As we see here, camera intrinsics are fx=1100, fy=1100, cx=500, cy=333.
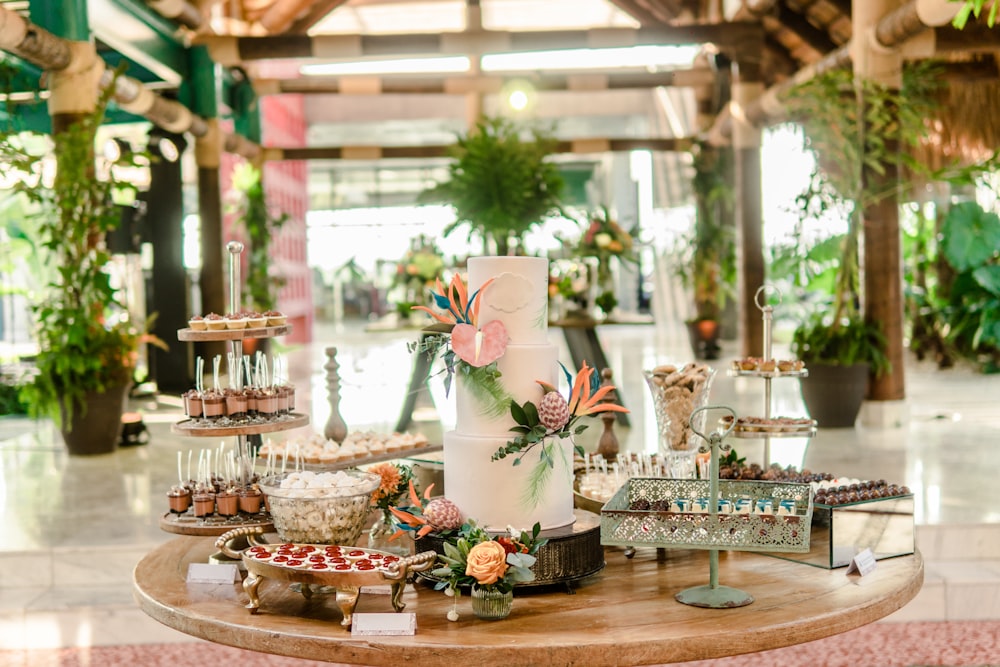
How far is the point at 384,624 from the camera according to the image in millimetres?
1816

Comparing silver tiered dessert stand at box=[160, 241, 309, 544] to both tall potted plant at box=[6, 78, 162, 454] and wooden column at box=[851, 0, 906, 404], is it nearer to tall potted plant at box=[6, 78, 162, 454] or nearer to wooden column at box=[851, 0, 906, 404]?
tall potted plant at box=[6, 78, 162, 454]

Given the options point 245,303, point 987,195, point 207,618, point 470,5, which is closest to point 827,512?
point 207,618

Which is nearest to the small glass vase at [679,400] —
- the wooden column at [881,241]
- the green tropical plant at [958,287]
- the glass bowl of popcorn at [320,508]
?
the glass bowl of popcorn at [320,508]

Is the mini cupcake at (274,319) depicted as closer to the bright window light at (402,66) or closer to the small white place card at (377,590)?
the small white place card at (377,590)

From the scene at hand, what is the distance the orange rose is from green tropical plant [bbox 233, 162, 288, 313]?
33.0 feet

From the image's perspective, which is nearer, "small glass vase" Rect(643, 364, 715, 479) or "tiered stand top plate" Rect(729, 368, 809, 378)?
"small glass vase" Rect(643, 364, 715, 479)

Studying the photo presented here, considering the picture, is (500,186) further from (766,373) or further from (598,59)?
(598,59)

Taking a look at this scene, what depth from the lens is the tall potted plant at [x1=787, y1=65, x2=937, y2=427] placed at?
6691mm

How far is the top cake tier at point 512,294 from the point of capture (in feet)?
7.03

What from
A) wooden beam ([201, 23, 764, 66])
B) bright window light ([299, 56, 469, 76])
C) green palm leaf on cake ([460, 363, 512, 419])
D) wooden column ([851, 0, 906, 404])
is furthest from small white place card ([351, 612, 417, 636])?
bright window light ([299, 56, 469, 76])

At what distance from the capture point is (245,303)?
11.7m

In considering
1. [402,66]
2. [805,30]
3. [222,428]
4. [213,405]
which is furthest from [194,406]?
[402,66]

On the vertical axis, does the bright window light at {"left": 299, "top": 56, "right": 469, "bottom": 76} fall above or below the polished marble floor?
above

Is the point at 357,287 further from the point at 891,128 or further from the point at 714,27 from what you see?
the point at 891,128
